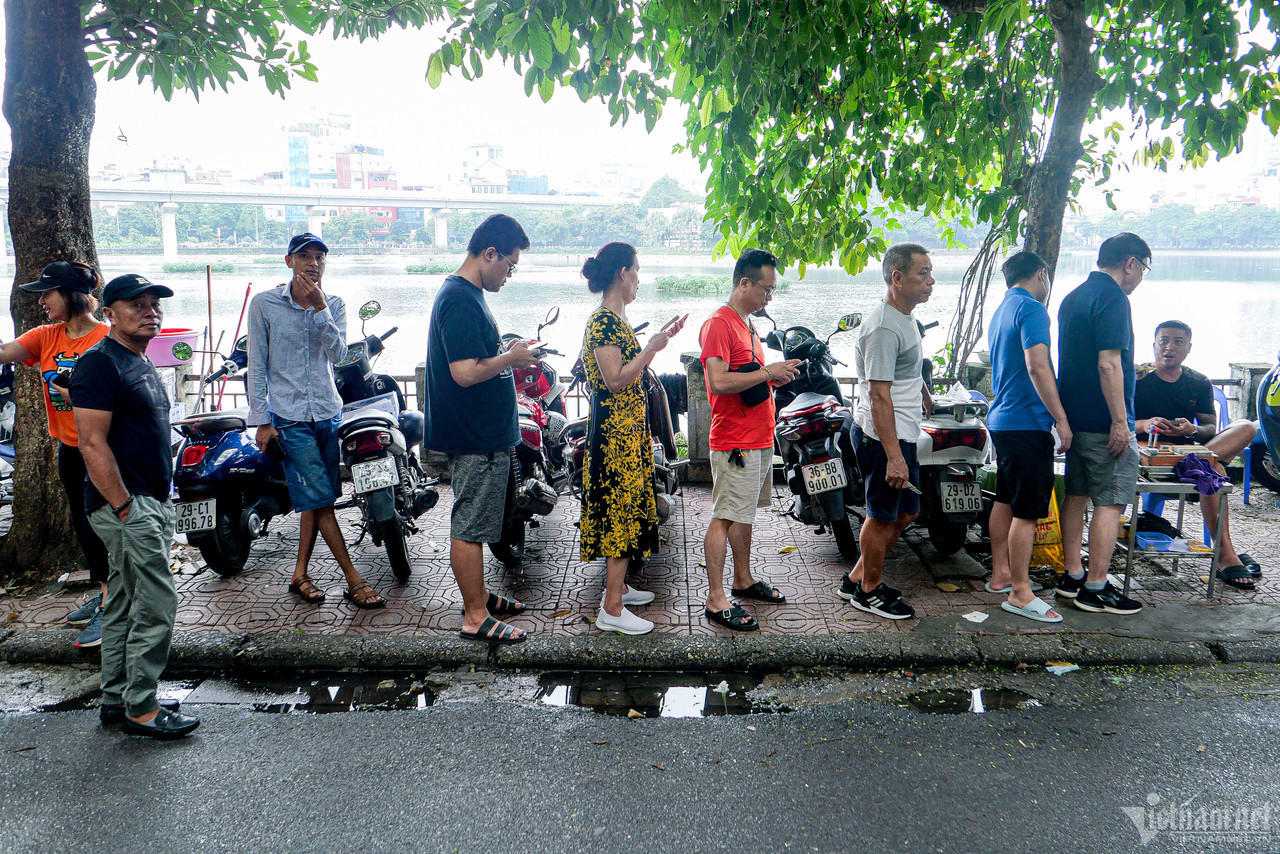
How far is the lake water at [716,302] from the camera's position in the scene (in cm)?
967

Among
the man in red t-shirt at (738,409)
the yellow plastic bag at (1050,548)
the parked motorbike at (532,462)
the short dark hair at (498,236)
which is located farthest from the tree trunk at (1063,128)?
the short dark hair at (498,236)

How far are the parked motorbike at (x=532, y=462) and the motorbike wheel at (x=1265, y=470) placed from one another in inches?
193

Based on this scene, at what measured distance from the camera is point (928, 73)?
6.42 metres

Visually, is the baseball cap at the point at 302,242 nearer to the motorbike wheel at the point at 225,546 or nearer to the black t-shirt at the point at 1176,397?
the motorbike wheel at the point at 225,546

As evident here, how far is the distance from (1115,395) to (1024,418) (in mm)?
422

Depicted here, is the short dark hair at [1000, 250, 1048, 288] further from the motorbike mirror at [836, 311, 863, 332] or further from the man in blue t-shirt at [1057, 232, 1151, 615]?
the motorbike mirror at [836, 311, 863, 332]

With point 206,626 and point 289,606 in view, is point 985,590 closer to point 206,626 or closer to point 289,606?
point 289,606

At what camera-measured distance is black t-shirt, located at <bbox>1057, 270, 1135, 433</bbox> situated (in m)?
3.90

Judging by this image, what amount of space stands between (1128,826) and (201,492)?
4226 millimetres

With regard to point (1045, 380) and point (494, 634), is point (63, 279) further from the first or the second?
point (1045, 380)

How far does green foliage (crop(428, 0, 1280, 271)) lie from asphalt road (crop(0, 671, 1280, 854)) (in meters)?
2.81

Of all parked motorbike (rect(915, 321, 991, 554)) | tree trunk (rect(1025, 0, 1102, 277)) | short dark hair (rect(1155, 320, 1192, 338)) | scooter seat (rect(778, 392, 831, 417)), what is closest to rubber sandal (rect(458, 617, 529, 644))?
scooter seat (rect(778, 392, 831, 417))

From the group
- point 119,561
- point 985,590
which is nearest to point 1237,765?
point 985,590

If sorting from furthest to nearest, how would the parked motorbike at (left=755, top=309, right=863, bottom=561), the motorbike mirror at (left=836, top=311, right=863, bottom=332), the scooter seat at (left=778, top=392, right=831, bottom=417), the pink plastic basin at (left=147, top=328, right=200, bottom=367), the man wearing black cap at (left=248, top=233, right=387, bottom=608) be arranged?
the pink plastic basin at (left=147, top=328, right=200, bottom=367) < the scooter seat at (left=778, top=392, right=831, bottom=417) < the motorbike mirror at (left=836, top=311, right=863, bottom=332) < the parked motorbike at (left=755, top=309, right=863, bottom=561) < the man wearing black cap at (left=248, top=233, right=387, bottom=608)
